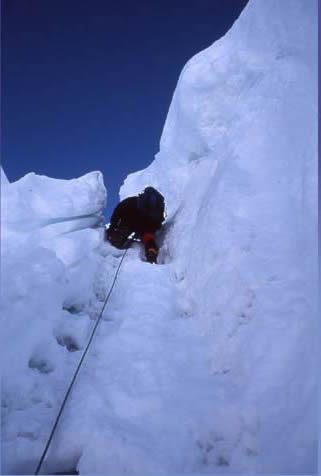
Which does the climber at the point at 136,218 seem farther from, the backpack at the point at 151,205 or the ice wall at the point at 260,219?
the ice wall at the point at 260,219

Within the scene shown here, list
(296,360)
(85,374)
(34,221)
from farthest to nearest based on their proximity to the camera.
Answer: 1. (34,221)
2. (85,374)
3. (296,360)

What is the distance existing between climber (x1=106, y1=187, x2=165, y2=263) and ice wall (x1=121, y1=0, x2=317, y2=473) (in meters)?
0.36

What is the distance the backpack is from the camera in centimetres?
555

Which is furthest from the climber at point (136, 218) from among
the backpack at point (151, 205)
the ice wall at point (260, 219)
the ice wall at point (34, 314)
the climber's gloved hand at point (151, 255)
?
the ice wall at point (34, 314)

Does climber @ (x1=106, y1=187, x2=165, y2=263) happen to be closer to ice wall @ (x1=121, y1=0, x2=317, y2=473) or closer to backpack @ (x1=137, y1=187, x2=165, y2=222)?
backpack @ (x1=137, y1=187, x2=165, y2=222)

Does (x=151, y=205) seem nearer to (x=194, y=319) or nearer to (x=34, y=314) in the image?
(x=194, y=319)

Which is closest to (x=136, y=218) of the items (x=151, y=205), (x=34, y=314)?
(x=151, y=205)

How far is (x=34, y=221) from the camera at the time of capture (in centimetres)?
288

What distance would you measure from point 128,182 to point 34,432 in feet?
27.6

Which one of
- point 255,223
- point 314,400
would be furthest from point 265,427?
point 255,223

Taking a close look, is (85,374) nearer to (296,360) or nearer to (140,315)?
(140,315)

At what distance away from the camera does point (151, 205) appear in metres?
5.63

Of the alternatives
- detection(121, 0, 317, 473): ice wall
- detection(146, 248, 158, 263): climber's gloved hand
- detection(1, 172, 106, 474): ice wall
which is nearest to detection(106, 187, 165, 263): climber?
detection(121, 0, 317, 473): ice wall

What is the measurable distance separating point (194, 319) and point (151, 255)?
167cm
